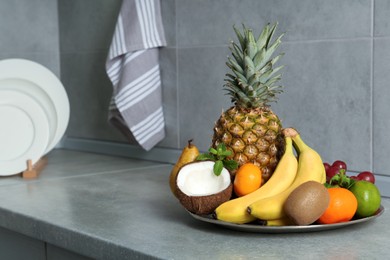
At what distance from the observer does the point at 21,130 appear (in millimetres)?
1899

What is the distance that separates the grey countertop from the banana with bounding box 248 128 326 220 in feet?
0.16

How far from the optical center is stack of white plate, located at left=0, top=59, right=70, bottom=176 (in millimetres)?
1868

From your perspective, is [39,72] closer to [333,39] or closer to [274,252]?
[333,39]

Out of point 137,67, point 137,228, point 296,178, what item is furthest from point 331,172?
point 137,67

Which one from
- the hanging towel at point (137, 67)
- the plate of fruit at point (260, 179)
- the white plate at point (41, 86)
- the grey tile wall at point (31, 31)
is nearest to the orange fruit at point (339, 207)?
the plate of fruit at point (260, 179)

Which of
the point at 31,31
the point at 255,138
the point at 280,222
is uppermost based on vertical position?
the point at 31,31

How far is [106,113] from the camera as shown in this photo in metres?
2.26

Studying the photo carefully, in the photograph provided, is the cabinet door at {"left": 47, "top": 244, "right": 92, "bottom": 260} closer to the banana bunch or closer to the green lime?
the banana bunch

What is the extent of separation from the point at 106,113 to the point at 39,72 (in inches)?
14.5

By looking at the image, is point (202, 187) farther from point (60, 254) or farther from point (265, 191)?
point (60, 254)

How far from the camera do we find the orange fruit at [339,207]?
108 cm

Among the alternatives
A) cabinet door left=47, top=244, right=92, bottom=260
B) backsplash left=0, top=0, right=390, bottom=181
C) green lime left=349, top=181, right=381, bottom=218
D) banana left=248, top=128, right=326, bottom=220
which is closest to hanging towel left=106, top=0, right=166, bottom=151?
backsplash left=0, top=0, right=390, bottom=181

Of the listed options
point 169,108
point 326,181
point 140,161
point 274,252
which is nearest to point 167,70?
point 169,108

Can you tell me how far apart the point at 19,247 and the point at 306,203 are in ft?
2.20
